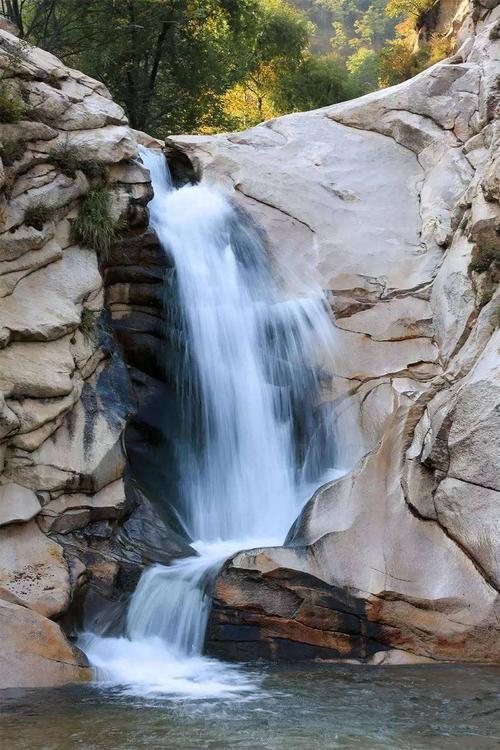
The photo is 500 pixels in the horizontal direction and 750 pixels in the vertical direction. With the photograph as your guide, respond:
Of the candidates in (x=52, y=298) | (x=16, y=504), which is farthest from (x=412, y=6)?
(x=16, y=504)

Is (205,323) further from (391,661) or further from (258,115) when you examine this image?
(258,115)

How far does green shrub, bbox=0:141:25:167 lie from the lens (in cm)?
1095

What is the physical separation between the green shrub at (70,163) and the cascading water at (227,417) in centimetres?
140

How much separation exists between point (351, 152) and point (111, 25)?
8.51 m

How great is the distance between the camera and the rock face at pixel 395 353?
878 cm

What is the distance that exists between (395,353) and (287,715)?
253 inches

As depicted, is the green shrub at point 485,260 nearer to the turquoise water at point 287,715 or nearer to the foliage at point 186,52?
the turquoise water at point 287,715

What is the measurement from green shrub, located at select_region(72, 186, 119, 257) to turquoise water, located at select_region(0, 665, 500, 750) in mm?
5708

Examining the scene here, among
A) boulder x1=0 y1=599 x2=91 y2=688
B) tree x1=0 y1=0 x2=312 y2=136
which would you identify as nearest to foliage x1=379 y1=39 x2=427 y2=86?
tree x1=0 y1=0 x2=312 y2=136

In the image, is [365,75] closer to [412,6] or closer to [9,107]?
[412,6]

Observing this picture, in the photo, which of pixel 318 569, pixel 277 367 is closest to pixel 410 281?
pixel 277 367

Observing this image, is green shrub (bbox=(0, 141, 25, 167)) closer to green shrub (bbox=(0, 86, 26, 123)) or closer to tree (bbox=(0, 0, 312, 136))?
green shrub (bbox=(0, 86, 26, 123))

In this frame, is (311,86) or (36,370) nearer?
(36,370)

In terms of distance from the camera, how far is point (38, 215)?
11.0 metres
